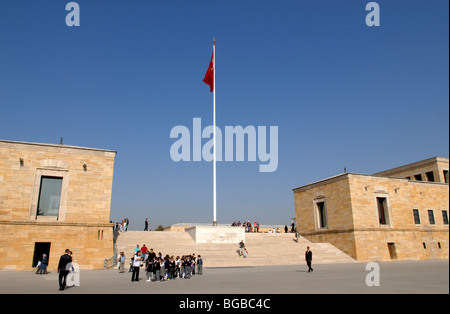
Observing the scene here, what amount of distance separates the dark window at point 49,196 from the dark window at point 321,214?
80.4 feet

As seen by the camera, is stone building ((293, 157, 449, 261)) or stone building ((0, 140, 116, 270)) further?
stone building ((293, 157, 449, 261))

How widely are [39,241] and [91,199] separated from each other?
161 inches

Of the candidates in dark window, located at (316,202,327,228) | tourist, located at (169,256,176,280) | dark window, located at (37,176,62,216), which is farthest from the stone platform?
tourist, located at (169,256,176,280)

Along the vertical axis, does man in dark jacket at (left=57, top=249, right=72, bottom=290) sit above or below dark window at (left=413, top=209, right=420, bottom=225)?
below

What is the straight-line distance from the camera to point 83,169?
23.2 meters

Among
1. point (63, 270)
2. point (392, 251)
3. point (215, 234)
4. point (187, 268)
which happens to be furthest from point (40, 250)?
point (392, 251)

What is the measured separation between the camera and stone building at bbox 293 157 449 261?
2917cm

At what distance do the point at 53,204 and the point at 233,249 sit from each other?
13830 millimetres

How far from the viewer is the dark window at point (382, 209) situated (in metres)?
31.2

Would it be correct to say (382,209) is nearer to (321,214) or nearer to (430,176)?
(321,214)

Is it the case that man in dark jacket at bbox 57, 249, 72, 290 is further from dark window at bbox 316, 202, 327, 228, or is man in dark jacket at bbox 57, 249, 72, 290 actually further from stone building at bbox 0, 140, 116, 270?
dark window at bbox 316, 202, 327, 228

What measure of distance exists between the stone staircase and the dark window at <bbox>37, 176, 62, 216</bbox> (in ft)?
17.0
